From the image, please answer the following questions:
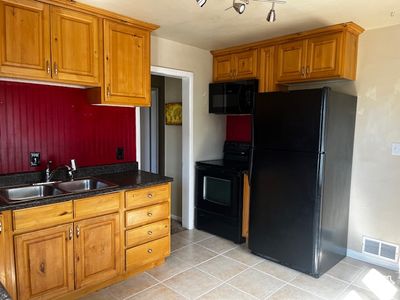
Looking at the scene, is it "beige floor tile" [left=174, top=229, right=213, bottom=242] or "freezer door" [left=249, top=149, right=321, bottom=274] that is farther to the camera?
"beige floor tile" [left=174, top=229, right=213, bottom=242]

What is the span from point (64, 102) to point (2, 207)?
116cm

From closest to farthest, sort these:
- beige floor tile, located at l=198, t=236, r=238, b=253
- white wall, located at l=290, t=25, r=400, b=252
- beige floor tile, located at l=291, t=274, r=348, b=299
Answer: beige floor tile, located at l=291, t=274, r=348, b=299 < white wall, located at l=290, t=25, r=400, b=252 < beige floor tile, located at l=198, t=236, r=238, b=253

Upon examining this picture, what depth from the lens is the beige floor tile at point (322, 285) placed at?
248 cm

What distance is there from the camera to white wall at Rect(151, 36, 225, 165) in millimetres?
3470

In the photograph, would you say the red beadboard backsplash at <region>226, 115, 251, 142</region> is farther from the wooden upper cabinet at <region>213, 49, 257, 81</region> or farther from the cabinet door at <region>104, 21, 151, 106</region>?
the cabinet door at <region>104, 21, 151, 106</region>

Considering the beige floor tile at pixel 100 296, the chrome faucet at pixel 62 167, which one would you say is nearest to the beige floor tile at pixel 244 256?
the beige floor tile at pixel 100 296

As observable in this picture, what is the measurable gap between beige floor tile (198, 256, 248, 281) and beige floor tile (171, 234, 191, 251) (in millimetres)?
480

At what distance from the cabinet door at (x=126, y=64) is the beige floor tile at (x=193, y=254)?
163 centimetres

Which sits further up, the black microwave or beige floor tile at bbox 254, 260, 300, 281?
the black microwave

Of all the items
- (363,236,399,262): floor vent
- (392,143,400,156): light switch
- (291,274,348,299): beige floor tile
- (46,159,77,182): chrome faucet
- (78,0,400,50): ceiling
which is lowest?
(291,274,348,299): beige floor tile

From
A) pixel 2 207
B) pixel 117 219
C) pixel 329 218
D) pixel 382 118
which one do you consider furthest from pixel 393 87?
pixel 2 207

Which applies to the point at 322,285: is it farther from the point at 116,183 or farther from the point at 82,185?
the point at 82,185

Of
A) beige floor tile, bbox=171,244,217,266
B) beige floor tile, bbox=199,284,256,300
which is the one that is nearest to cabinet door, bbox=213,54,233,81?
beige floor tile, bbox=171,244,217,266

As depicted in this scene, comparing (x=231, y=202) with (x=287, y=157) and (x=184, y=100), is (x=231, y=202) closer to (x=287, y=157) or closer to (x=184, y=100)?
(x=287, y=157)
